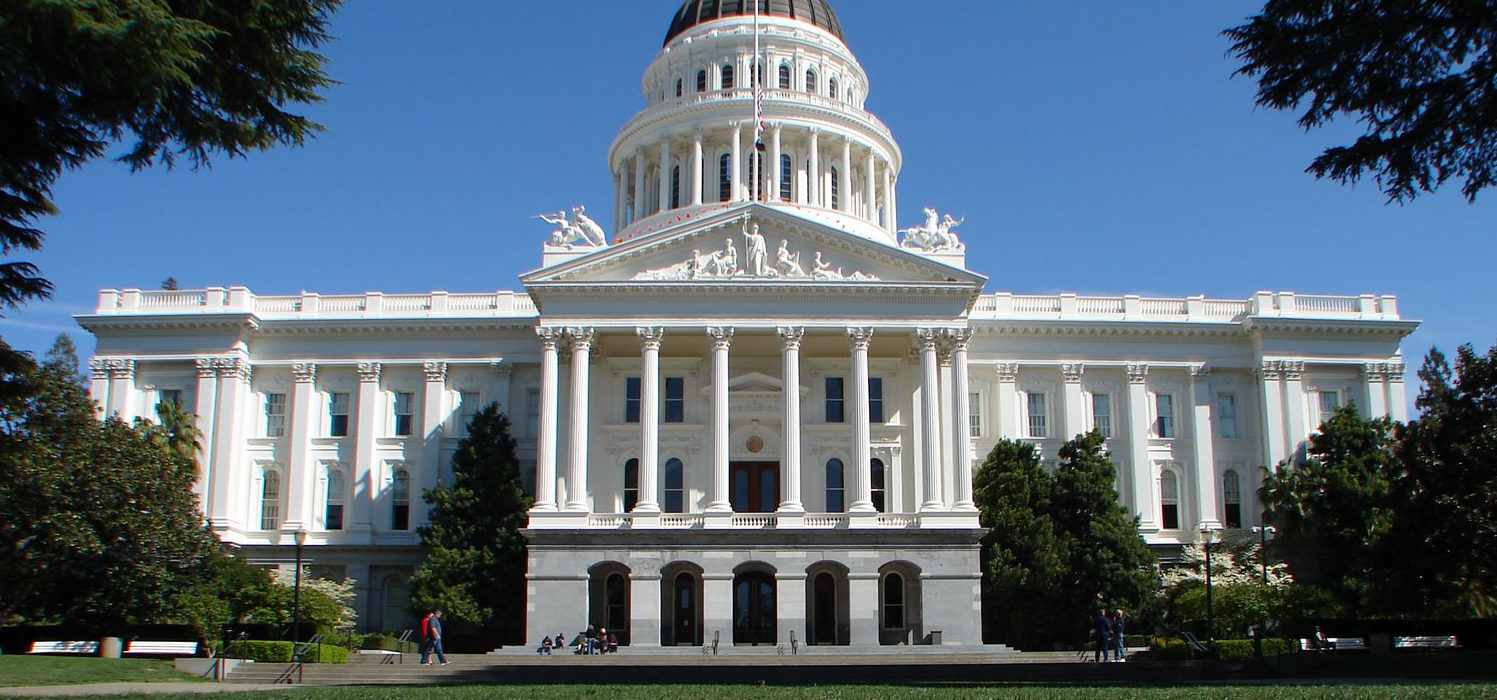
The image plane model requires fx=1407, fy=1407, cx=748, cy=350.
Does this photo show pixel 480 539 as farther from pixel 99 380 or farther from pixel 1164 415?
pixel 1164 415

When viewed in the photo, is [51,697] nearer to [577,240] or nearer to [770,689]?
[770,689]

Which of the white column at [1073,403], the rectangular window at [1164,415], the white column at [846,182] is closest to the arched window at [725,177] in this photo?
the white column at [846,182]

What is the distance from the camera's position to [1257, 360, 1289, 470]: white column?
5641 centimetres

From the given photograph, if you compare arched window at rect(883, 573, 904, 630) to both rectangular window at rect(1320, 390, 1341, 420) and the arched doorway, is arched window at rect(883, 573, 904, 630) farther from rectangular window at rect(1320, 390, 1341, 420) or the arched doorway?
rectangular window at rect(1320, 390, 1341, 420)

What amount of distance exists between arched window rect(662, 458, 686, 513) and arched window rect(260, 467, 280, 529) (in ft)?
53.9

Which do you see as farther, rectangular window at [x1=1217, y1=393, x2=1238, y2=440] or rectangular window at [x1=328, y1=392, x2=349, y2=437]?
rectangular window at [x1=1217, y1=393, x2=1238, y2=440]

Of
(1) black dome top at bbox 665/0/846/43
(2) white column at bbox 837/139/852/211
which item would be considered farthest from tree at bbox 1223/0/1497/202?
(1) black dome top at bbox 665/0/846/43

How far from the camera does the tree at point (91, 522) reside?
1555 inches

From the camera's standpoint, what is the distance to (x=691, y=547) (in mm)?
47281

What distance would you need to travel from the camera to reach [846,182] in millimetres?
68250

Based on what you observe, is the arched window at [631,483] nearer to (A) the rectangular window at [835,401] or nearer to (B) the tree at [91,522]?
(A) the rectangular window at [835,401]

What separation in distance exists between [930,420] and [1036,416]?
9.98 meters

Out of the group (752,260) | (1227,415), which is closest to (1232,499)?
(1227,415)

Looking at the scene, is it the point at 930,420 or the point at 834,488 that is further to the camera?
the point at 834,488
